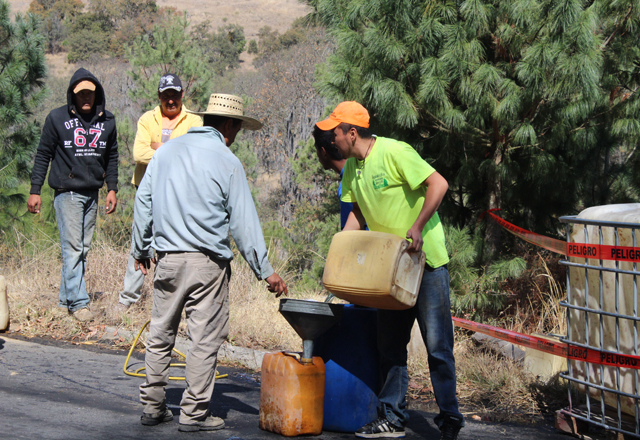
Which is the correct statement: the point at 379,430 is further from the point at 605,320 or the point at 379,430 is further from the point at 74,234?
the point at 74,234

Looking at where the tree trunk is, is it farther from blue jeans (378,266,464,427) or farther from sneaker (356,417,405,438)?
sneaker (356,417,405,438)

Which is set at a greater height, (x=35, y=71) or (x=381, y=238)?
(x=35, y=71)

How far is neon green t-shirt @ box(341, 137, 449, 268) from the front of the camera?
154 inches

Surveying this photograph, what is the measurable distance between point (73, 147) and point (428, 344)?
4.50 meters

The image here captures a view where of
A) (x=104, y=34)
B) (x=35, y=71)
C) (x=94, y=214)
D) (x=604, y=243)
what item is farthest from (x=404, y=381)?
(x=104, y=34)

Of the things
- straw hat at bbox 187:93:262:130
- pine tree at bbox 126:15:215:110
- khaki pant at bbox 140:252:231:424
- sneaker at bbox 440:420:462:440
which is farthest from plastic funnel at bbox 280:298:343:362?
pine tree at bbox 126:15:215:110

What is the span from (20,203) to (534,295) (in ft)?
24.9

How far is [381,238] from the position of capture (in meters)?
3.80

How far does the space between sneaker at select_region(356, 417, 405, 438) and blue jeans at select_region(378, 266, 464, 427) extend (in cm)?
4

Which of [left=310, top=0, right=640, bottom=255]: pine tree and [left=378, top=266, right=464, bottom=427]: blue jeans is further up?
[left=310, top=0, right=640, bottom=255]: pine tree

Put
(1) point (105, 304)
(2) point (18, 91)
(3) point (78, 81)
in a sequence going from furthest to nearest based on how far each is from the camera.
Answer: (2) point (18, 91) → (1) point (105, 304) → (3) point (78, 81)

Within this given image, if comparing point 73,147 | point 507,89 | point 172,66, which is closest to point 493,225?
point 507,89

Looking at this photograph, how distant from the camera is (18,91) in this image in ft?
31.1

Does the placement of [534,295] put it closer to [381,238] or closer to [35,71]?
[381,238]
